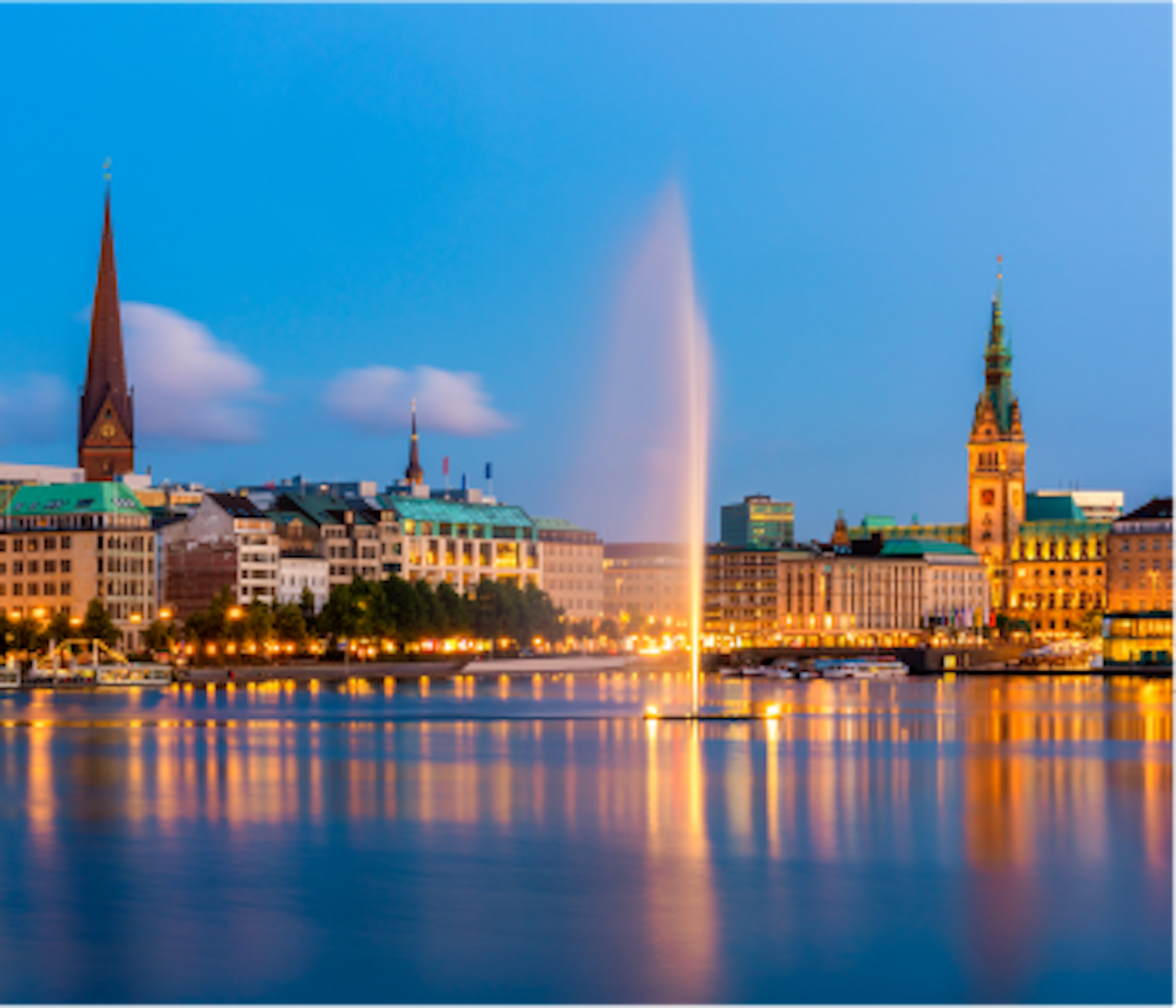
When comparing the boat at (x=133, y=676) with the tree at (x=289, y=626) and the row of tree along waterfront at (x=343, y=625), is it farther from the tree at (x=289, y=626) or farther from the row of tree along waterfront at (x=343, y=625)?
the tree at (x=289, y=626)

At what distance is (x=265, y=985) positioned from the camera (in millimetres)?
24531

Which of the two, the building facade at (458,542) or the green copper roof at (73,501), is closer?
the green copper roof at (73,501)

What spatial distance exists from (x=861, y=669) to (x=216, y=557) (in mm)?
50748

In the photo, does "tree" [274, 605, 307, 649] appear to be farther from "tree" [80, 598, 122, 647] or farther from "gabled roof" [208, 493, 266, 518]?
"gabled roof" [208, 493, 266, 518]

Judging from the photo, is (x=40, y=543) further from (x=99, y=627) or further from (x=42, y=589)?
(x=99, y=627)

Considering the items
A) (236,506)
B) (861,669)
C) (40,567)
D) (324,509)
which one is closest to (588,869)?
(40,567)

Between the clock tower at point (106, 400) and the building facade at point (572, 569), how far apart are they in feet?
128

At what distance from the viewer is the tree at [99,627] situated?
124562 mm

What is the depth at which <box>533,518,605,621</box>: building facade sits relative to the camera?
190m

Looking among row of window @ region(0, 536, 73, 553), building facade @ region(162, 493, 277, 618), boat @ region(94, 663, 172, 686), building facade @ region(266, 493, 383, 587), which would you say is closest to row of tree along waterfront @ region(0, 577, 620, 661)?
building facade @ region(162, 493, 277, 618)

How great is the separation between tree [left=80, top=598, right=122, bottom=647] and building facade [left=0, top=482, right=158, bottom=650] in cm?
944

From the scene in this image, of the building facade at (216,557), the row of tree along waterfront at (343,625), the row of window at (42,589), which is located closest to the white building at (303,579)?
the building facade at (216,557)

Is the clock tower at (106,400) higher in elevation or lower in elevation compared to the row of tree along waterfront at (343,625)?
higher

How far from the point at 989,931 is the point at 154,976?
1164 centimetres
